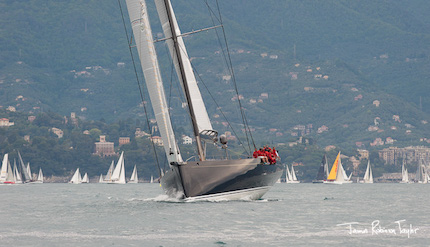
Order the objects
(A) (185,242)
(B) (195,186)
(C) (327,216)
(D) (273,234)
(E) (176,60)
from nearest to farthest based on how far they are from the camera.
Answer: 1. (A) (185,242)
2. (D) (273,234)
3. (C) (327,216)
4. (B) (195,186)
5. (E) (176,60)

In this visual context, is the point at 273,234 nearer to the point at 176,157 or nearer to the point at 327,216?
the point at 327,216

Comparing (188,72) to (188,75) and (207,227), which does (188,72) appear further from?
(207,227)

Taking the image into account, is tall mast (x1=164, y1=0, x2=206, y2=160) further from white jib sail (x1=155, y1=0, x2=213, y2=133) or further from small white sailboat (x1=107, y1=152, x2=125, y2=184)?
small white sailboat (x1=107, y1=152, x2=125, y2=184)

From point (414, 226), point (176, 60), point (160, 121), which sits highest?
point (176, 60)

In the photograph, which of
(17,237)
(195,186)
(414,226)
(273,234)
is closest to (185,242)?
(273,234)

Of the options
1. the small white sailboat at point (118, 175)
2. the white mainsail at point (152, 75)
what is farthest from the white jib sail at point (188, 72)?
the small white sailboat at point (118, 175)

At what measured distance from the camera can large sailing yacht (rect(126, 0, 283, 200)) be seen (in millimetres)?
37219

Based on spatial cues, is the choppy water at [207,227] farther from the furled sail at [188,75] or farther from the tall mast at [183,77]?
the furled sail at [188,75]

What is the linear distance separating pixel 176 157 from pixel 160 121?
1.87m

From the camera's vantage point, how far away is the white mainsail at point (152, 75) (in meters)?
39.1

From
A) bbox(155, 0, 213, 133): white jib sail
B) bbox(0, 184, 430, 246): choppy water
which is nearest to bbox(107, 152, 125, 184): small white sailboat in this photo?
bbox(155, 0, 213, 133): white jib sail

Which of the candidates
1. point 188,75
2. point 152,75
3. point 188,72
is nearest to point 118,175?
point 188,75

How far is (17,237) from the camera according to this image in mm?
26516

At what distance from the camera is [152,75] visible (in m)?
39.3
